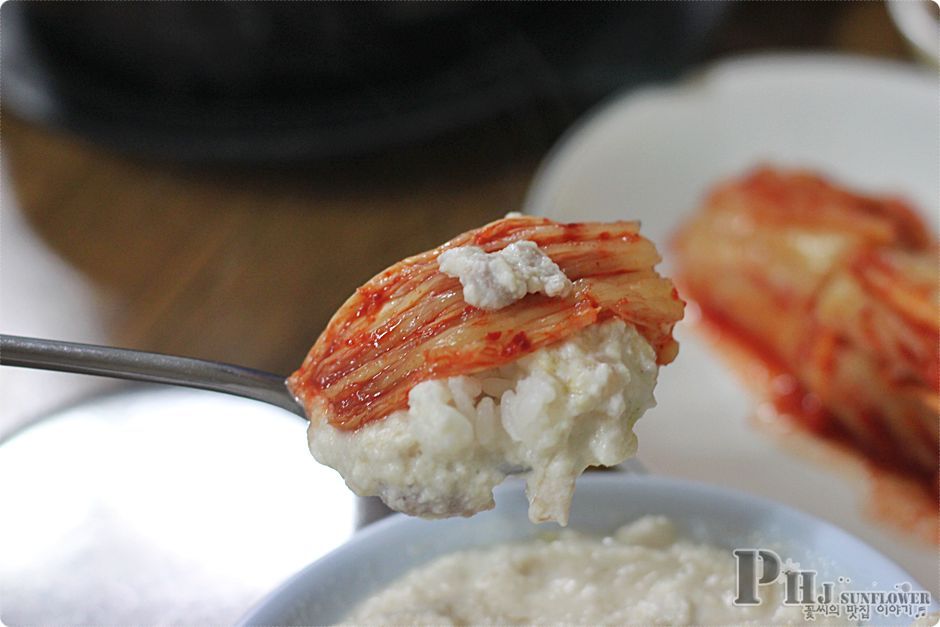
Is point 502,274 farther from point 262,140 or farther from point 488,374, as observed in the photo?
point 262,140

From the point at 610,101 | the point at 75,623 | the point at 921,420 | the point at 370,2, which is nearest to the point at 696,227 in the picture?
the point at 610,101

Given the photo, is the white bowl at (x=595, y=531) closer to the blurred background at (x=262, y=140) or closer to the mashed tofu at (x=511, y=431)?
the mashed tofu at (x=511, y=431)

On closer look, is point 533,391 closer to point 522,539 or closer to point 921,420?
point 522,539

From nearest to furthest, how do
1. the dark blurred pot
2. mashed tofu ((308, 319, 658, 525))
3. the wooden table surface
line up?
mashed tofu ((308, 319, 658, 525)) < the wooden table surface < the dark blurred pot

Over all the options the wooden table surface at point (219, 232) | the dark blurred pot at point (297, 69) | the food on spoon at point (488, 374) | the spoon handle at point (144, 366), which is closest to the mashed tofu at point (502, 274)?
the food on spoon at point (488, 374)

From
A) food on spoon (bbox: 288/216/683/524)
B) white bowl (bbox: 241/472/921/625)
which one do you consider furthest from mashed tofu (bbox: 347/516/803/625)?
food on spoon (bbox: 288/216/683/524)

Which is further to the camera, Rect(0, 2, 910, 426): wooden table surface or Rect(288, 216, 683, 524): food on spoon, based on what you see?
Rect(0, 2, 910, 426): wooden table surface

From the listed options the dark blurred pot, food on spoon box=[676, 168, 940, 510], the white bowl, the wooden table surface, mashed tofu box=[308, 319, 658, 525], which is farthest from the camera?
the dark blurred pot

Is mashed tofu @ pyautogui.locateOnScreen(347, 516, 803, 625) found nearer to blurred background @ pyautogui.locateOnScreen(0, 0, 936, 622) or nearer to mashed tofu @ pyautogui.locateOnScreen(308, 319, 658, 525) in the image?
mashed tofu @ pyautogui.locateOnScreen(308, 319, 658, 525)

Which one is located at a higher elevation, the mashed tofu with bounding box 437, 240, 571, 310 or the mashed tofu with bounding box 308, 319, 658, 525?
the mashed tofu with bounding box 437, 240, 571, 310
